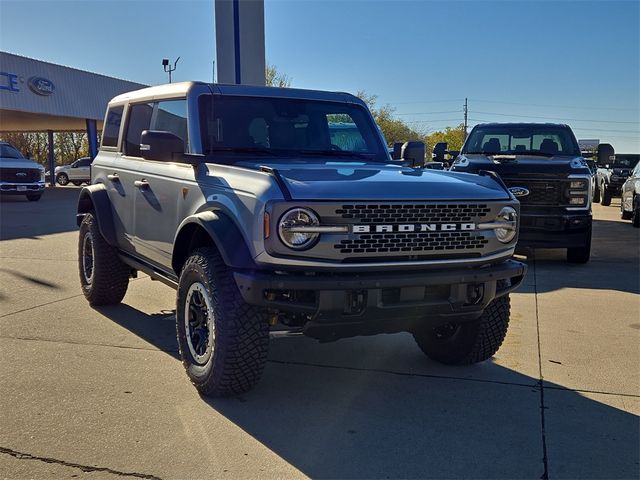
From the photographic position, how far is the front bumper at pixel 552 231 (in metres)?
9.08

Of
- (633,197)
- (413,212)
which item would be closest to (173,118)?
(413,212)

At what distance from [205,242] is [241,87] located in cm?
148

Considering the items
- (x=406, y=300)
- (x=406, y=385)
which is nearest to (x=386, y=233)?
(x=406, y=300)

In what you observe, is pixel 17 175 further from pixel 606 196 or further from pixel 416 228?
pixel 416 228

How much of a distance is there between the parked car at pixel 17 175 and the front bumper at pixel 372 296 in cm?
2092

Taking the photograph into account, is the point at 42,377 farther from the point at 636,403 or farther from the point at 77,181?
the point at 77,181

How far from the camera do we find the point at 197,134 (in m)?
4.71

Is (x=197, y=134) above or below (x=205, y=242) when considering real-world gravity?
above

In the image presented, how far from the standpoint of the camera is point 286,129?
5051 mm

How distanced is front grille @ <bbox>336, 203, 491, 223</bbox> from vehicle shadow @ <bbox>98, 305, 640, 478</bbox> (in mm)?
1145

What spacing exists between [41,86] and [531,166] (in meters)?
26.0

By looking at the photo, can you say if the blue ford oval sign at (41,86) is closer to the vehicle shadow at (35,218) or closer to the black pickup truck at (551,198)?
the vehicle shadow at (35,218)

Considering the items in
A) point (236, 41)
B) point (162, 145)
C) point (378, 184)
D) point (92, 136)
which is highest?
point (236, 41)

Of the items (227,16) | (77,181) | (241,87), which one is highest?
(227,16)
